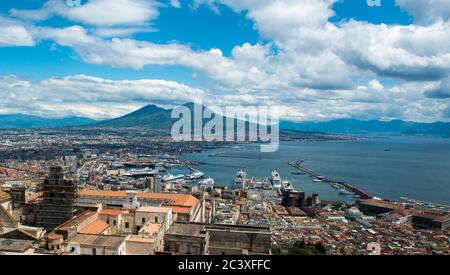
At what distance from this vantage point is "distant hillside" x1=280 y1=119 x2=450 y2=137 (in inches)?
5738

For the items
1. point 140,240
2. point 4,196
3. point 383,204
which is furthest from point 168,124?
point 140,240

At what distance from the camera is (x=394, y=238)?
1547cm

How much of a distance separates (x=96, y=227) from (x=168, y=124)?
96821mm

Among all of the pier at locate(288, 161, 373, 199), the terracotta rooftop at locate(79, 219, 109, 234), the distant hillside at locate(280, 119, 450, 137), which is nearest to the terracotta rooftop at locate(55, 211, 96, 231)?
the terracotta rooftop at locate(79, 219, 109, 234)

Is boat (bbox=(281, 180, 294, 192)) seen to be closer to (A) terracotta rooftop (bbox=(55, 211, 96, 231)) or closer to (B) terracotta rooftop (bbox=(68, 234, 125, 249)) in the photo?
(A) terracotta rooftop (bbox=(55, 211, 96, 231))

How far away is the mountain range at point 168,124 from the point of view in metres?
112

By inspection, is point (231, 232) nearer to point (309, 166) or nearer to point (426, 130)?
point (309, 166)

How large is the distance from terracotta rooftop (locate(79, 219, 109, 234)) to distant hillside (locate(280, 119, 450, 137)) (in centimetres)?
13562

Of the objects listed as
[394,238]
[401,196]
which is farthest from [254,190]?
[394,238]

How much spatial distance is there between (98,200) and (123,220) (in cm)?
276

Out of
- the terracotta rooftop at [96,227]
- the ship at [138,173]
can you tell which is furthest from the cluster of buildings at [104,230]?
the ship at [138,173]

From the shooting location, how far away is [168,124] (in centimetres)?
10438

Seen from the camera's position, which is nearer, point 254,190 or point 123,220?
point 123,220

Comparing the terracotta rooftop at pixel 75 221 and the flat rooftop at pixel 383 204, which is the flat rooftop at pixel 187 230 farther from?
the flat rooftop at pixel 383 204
